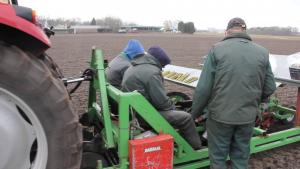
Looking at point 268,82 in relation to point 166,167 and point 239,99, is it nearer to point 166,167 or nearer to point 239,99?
point 239,99

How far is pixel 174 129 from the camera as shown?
3598 mm

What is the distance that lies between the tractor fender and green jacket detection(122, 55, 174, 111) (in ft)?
5.26

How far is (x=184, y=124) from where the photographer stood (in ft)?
12.3

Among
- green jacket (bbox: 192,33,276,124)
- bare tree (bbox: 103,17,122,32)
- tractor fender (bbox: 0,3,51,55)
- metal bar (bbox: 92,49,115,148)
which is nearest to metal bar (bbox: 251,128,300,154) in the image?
green jacket (bbox: 192,33,276,124)

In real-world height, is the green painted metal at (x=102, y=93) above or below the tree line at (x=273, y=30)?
above

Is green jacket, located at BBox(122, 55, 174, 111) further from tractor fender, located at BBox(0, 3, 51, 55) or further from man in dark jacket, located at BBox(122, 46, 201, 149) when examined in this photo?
tractor fender, located at BBox(0, 3, 51, 55)

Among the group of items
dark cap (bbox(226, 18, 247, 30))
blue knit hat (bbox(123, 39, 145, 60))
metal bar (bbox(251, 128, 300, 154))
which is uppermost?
dark cap (bbox(226, 18, 247, 30))

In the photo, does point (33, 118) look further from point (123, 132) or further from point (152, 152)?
point (152, 152)

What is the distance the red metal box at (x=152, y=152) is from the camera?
312 cm

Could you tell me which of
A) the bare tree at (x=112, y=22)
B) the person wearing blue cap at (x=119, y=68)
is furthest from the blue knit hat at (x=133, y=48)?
the bare tree at (x=112, y=22)

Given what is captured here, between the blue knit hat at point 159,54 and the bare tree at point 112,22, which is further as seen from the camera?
the bare tree at point 112,22

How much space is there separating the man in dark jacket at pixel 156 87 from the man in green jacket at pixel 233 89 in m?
0.36

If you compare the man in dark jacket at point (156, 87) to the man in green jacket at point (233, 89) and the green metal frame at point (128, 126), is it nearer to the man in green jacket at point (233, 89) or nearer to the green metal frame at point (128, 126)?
the green metal frame at point (128, 126)

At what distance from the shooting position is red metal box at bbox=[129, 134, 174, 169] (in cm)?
312
